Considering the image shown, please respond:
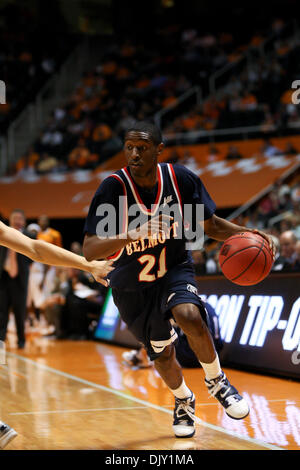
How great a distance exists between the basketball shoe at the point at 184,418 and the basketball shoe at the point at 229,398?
1.00ft

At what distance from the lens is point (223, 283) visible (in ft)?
28.1

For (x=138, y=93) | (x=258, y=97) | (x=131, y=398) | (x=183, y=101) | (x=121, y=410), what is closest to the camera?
(x=121, y=410)

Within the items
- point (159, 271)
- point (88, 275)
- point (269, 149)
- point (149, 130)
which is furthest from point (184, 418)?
point (269, 149)

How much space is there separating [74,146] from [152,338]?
18.0 m

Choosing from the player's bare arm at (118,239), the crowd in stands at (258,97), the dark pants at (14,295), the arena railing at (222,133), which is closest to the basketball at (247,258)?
the player's bare arm at (118,239)

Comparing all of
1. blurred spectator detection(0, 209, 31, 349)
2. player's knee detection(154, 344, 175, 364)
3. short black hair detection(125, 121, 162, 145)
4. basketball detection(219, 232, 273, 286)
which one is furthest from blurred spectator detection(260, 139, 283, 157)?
player's knee detection(154, 344, 175, 364)

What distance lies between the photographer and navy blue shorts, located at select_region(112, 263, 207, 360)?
451cm

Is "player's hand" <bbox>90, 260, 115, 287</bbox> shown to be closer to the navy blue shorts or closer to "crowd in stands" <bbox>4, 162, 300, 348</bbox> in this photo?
the navy blue shorts

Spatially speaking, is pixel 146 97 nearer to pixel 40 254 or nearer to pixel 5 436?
pixel 40 254

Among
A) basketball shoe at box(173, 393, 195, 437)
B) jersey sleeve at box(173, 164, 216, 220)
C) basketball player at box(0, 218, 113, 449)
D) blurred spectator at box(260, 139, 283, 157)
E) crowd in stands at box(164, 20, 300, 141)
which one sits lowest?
basketball shoe at box(173, 393, 195, 437)

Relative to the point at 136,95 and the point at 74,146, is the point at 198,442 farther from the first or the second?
the point at 136,95

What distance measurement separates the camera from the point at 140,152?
4520 millimetres

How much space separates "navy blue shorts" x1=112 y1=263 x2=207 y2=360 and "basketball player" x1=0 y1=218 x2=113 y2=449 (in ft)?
2.34

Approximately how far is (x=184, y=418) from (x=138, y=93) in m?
19.6
